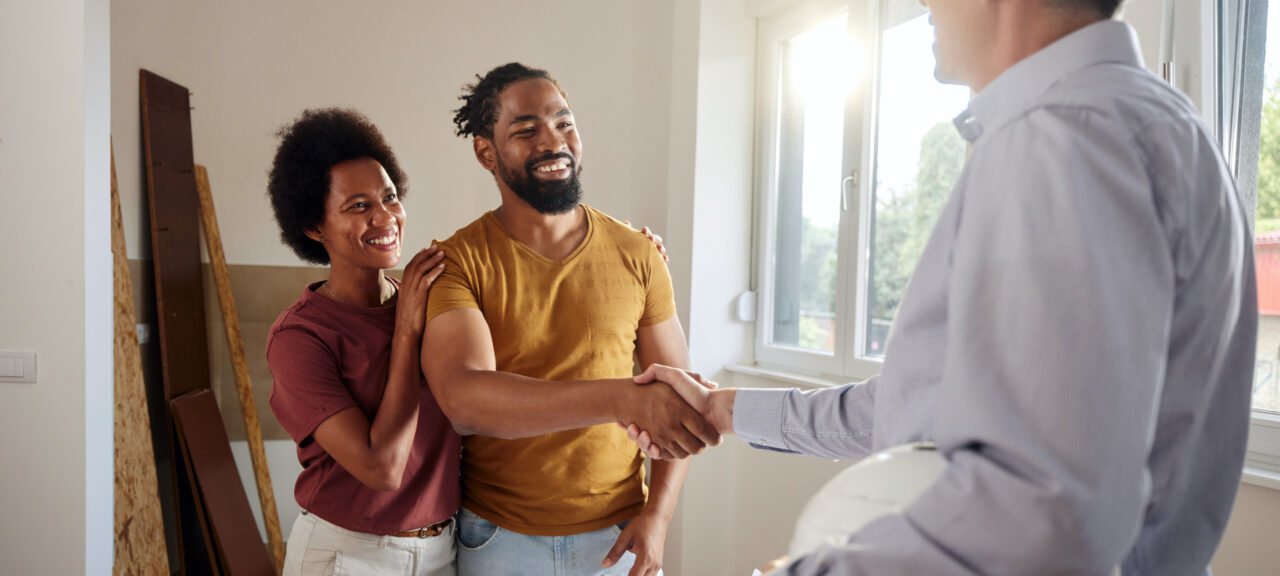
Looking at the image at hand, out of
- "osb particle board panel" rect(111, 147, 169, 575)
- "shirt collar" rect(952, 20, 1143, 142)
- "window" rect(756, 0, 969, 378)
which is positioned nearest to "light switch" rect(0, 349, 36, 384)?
"osb particle board panel" rect(111, 147, 169, 575)

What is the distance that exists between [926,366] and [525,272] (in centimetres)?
103

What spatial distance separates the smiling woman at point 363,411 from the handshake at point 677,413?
42 cm

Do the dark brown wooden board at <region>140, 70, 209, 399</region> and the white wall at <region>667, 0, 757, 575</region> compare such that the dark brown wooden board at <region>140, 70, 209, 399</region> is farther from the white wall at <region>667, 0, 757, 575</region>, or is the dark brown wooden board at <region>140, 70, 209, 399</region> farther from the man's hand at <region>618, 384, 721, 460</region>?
the man's hand at <region>618, 384, 721, 460</region>

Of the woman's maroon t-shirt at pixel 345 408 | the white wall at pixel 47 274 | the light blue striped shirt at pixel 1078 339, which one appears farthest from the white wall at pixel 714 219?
the light blue striped shirt at pixel 1078 339

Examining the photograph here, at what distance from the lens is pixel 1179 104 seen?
2.29 feet

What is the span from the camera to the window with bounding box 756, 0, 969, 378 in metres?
2.62

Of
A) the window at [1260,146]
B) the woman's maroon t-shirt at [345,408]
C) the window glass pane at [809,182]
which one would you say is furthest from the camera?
the window glass pane at [809,182]

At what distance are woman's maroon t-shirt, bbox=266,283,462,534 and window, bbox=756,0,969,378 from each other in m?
1.59

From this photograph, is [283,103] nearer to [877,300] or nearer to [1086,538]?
[877,300]

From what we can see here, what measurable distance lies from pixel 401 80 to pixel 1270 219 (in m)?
3.13

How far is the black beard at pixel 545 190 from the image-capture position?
1.74 meters

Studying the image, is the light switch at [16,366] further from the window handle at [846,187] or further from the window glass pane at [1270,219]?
the window glass pane at [1270,219]

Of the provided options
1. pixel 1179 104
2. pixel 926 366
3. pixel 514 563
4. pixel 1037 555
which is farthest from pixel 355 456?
pixel 1179 104

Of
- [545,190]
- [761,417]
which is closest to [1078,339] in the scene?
[761,417]
